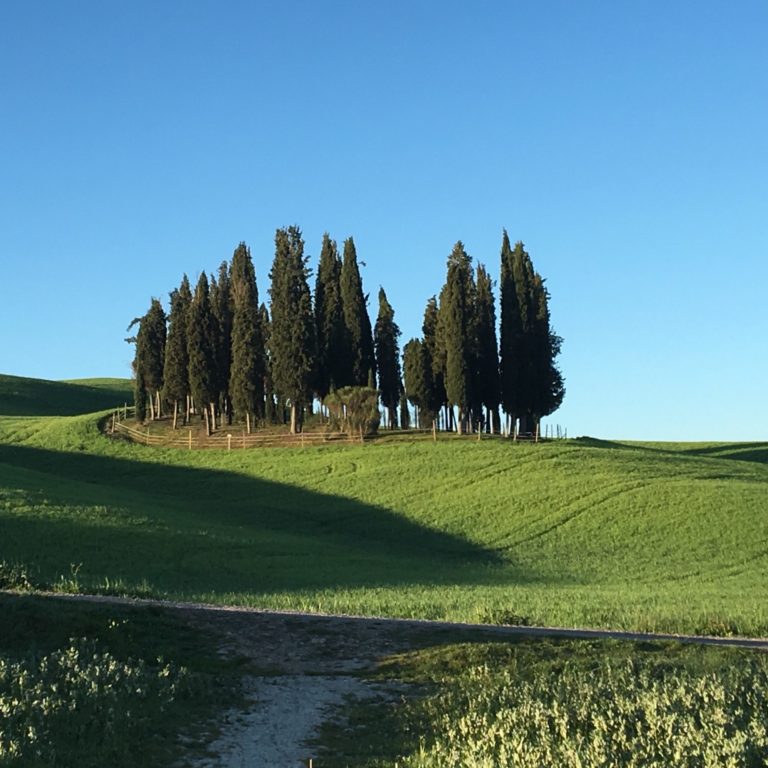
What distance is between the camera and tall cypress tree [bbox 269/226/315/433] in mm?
69312

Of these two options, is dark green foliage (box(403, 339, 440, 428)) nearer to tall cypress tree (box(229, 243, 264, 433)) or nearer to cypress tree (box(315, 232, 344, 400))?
cypress tree (box(315, 232, 344, 400))

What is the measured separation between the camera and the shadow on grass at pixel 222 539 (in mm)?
31188

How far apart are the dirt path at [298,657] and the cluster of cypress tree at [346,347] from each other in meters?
51.4

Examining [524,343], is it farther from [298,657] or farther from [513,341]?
[298,657]

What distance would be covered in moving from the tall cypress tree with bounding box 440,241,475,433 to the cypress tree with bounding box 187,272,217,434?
1884cm

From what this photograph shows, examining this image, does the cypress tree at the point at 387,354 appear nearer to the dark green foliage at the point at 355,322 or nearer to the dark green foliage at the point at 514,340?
the dark green foliage at the point at 355,322

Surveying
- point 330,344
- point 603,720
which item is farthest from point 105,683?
point 330,344

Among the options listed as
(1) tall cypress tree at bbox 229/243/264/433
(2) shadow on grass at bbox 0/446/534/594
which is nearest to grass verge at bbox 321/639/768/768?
(2) shadow on grass at bbox 0/446/534/594

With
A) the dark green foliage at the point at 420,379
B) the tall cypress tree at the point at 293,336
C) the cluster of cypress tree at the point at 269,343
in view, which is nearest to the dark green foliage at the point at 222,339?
the cluster of cypress tree at the point at 269,343

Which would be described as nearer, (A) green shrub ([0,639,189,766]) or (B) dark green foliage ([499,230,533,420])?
(A) green shrub ([0,639,189,766])

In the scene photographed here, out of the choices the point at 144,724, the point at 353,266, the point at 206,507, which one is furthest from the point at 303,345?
the point at 144,724

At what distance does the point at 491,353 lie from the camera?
7281 centimetres

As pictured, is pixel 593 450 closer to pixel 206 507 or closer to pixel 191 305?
pixel 206 507

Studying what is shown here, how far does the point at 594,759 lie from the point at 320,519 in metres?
40.5
